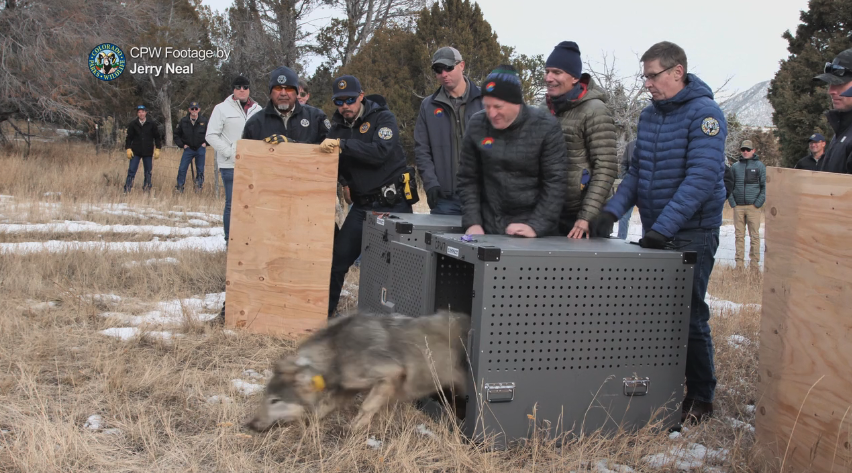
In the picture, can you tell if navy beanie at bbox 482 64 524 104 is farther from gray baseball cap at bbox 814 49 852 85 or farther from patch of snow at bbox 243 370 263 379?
patch of snow at bbox 243 370 263 379

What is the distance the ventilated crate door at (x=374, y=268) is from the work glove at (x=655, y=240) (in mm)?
1704

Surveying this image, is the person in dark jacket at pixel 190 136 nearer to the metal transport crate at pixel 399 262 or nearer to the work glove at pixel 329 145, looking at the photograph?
the work glove at pixel 329 145

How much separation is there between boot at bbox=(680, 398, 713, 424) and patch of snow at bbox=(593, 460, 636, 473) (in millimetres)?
796

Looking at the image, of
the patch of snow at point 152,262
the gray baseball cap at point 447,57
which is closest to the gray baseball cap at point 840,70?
the gray baseball cap at point 447,57

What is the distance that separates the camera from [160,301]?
6.51 meters

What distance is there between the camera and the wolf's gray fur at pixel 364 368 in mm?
3502

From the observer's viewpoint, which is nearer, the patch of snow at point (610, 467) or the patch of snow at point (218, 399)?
Answer: the patch of snow at point (610, 467)

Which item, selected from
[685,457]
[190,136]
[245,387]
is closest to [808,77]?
[190,136]

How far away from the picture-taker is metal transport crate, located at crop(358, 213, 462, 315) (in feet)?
13.7

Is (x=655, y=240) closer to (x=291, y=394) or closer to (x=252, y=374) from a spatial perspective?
(x=291, y=394)

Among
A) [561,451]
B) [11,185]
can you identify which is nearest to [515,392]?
[561,451]

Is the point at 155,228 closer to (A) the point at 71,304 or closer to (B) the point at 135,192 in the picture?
(B) the point at 135,192

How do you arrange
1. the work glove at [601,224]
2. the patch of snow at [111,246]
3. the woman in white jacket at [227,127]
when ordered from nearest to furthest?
the work glove at [601,224] < the patch of snow at [111,246] < the woman in white jacket at [227,127]

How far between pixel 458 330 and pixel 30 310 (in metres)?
3.93
